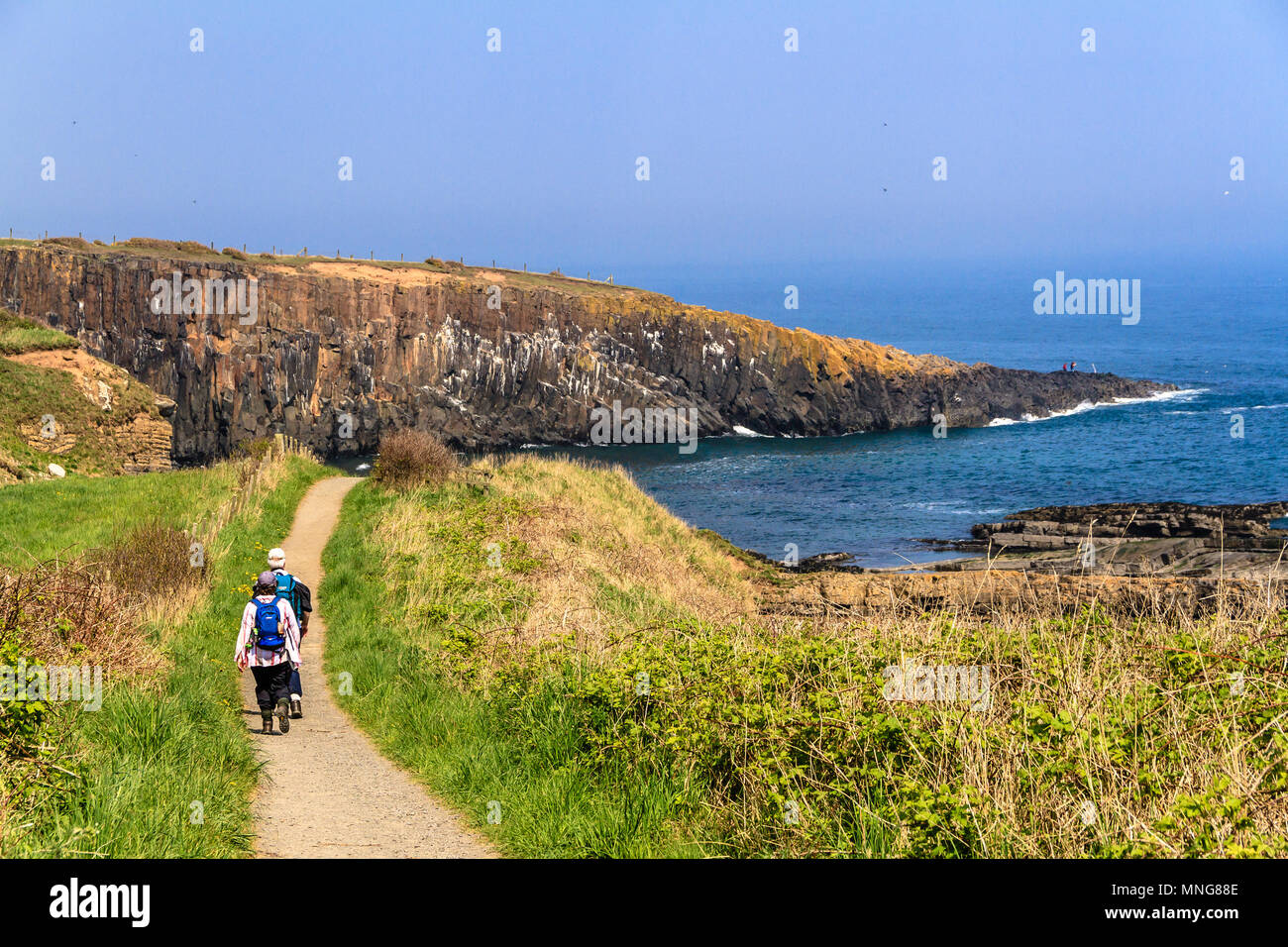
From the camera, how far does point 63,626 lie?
8.32 metres

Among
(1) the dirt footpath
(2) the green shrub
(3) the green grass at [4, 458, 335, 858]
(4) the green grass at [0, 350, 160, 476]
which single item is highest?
(4) the green grass at [0, 350, 160, 476]

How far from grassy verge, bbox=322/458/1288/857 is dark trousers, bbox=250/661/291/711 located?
0.87 metres

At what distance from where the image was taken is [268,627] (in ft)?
35.4

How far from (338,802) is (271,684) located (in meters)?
2.91

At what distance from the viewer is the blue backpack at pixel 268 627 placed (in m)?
10.7

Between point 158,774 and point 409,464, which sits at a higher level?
point 409,464

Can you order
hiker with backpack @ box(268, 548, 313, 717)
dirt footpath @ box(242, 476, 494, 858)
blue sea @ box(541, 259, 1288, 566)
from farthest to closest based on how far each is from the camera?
blue sea @ box(541, 259, 1288, 566) → hiker with backpack @ box(268, 548, 313, 717) → dirt footpath @ box(242, 476, 494, 858)

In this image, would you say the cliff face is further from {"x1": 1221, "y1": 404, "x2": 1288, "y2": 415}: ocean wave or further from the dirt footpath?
the dirt footpath

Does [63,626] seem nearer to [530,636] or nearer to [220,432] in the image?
[530,636]

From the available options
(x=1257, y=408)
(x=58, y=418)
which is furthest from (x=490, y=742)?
(x=1257, y=408)

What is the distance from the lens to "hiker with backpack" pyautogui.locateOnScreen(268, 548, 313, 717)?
1113cm

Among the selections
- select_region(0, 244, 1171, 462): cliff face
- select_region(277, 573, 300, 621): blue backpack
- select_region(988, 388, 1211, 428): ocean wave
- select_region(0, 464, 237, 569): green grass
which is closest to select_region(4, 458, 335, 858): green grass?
select_region(277, 573, 300, 621): blue backpack

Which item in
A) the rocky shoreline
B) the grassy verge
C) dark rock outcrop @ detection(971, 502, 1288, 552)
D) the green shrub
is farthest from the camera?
dark rock outcrop @ detection(971, 502, 1288, 552)

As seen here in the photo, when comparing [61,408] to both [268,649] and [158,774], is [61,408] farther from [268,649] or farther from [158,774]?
[158,774]
